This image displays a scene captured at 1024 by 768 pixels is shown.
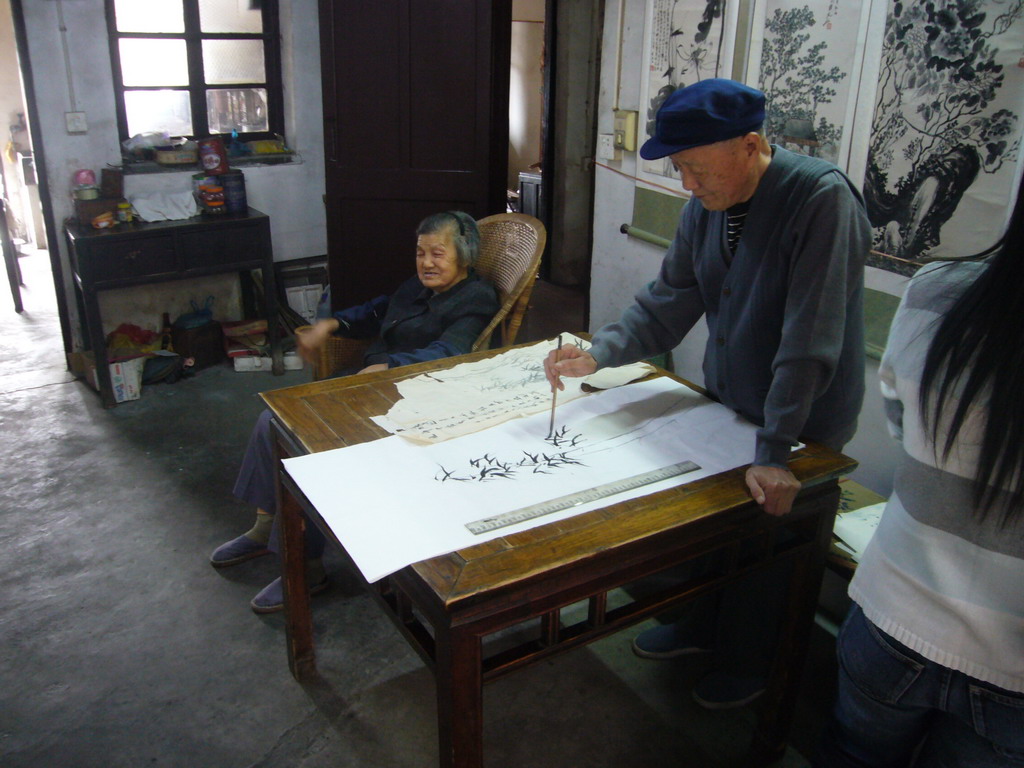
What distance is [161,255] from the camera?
152 inches

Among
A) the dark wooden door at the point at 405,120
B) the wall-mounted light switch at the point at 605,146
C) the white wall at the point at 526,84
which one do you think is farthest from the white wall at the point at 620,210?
the white wall at the point at 526,84

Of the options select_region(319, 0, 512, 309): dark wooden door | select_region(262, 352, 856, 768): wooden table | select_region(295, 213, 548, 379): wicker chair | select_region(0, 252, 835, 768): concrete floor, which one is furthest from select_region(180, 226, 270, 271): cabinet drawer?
select_region(262, 352, 856, 768): wooden table

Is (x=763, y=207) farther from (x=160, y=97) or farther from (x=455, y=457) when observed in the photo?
(x=160, y=97)

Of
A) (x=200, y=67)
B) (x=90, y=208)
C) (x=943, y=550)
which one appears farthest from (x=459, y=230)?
(x=200, y=67)

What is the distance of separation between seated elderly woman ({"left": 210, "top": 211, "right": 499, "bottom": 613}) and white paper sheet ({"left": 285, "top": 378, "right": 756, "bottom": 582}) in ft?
2.60

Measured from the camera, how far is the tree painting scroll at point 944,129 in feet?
6.20

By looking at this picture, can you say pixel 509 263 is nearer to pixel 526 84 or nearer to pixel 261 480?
pixel 261 480

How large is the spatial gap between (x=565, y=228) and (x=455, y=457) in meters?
4.50

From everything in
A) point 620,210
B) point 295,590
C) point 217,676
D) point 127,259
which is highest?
point 620,210

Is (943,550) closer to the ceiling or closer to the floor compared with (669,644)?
closer to the ceiling

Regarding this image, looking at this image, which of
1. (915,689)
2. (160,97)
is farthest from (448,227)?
(160,97)

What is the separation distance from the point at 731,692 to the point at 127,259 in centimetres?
318

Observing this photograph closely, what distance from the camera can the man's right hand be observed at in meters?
1.73

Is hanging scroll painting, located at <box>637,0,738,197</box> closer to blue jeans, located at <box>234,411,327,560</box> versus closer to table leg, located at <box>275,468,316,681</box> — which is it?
blue jeans, located at <box>234,411,327,560</box>
